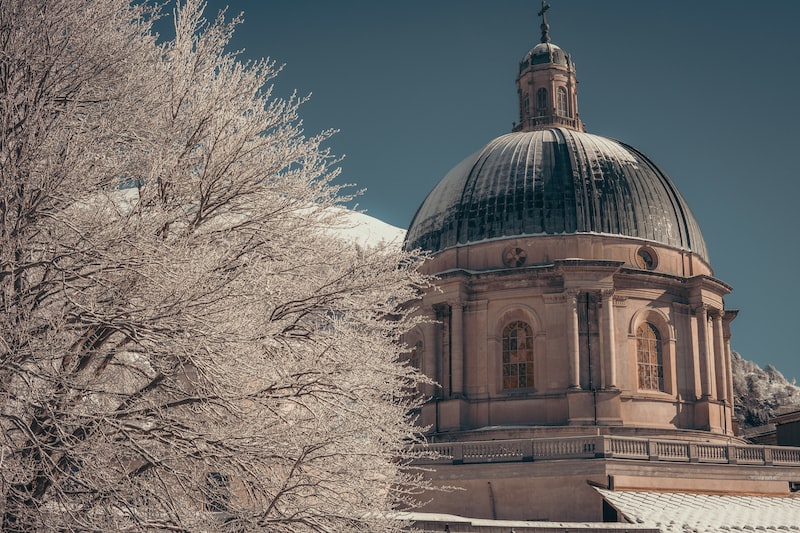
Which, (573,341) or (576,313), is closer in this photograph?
(573,341)

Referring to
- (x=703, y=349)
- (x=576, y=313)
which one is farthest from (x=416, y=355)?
(x=703, y=349)

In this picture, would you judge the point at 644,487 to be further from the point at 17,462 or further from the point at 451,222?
the point at 17,462

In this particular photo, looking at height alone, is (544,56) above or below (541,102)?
above

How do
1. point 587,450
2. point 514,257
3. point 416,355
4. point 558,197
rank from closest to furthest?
1. point 587,450
2. point 514,257
3. point 558,197
4. point 416,355

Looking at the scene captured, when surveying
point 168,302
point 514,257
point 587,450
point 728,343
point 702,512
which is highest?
point 514,257

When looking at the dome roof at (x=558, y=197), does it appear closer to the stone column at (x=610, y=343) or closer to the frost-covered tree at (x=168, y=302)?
the stone column at (x=610, y=343)

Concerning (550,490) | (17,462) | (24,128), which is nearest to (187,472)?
(17,462)

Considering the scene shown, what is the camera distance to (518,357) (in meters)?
38.7

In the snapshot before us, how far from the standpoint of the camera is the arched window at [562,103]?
4566 centimetres

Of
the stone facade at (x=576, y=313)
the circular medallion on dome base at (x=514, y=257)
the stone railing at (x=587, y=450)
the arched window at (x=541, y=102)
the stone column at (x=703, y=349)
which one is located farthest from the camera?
the arched window at (x=541, y=102)

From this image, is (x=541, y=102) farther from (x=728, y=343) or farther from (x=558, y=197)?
(x=728, y=343)

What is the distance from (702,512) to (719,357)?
1264 cm

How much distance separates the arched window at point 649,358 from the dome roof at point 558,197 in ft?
12.5

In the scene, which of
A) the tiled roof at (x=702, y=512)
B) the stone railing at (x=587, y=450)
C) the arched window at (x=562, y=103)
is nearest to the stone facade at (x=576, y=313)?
the stone railing at (x=587, y=450)
